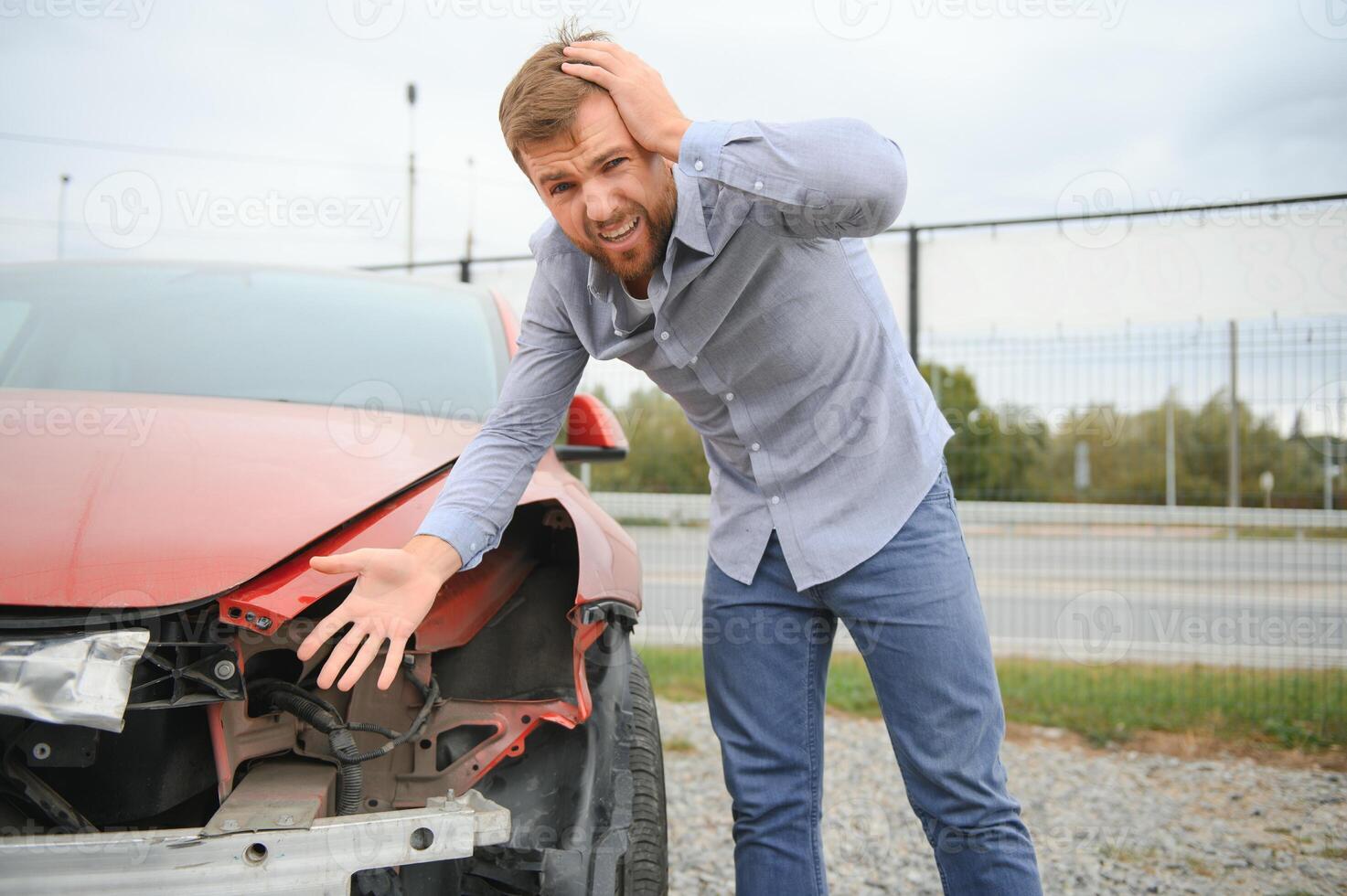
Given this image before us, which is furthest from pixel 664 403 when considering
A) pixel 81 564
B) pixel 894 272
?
pixel 81 564

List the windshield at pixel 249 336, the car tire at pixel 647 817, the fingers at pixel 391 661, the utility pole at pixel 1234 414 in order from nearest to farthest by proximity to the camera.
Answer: the fingers at pixel 391 661 → the car tire at pixel 647 817 → the windshield at pixel 249 336 → the utility pole at pixel 1234 414

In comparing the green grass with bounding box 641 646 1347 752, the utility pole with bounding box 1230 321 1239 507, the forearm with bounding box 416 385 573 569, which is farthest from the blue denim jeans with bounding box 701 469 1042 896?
the utility pole with bounding box 1230 321 1239 507

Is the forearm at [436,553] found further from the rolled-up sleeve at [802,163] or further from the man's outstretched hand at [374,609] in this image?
the rolled-up sleeve at [802,163]

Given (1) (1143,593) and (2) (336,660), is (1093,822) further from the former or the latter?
(1) (1143,593)

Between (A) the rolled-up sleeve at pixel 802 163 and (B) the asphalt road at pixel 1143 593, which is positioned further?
(B) the asphalt road at pixel 1143 593

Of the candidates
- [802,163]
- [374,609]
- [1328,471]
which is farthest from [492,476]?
[1328,471]

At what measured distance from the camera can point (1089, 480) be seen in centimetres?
579

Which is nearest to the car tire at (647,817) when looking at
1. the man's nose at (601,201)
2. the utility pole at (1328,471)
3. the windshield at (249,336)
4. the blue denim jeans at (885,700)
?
the blue denim jeans at (885,700)

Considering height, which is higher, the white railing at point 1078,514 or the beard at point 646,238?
the beard at point 646,238

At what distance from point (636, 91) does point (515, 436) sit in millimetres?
686

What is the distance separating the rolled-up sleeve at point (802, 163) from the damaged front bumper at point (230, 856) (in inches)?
40.1

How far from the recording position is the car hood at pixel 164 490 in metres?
1.35

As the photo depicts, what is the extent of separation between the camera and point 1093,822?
335 cm

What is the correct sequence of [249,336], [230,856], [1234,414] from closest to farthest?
1. [230,856]
2. [249,336]
3. [1234,414]
